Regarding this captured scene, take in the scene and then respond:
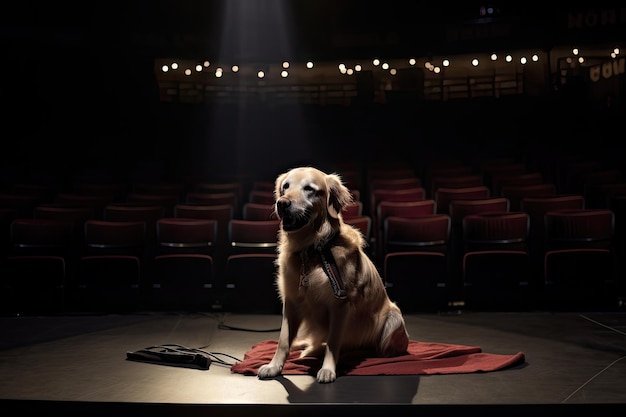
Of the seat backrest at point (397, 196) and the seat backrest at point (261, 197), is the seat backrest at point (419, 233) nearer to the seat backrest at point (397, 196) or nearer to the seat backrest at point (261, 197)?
the seat backrest at point (397, 196)

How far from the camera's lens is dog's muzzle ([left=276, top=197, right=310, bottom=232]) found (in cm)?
270

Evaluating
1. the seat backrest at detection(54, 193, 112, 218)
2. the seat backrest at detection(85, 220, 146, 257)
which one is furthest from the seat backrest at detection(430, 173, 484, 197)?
the seat backrest at detection(54, 193, 112, 218)

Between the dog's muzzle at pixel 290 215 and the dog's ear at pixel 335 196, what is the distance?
157 mm

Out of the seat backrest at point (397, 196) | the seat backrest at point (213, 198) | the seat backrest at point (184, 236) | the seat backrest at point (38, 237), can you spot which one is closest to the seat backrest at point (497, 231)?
the seat backrest at point (397, 196)

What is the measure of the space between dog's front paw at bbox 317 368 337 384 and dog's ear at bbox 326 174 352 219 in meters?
0.64

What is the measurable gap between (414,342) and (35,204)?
4230 millimetres

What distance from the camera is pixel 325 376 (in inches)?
108

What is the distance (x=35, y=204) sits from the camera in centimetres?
629

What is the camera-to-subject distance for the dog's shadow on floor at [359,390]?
8.11 feet

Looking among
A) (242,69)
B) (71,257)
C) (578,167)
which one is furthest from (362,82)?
(71,257)

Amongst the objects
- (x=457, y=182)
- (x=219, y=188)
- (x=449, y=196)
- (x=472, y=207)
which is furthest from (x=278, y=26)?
(x=472, y=207)

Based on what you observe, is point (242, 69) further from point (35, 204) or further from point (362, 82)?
point (35, 204)

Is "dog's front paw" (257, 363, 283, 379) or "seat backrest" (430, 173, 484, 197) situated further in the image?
"seat backrest" (430, 173, 484, 197)

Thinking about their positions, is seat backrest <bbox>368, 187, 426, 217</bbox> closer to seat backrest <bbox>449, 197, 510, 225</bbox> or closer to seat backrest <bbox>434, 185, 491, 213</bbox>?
seat backrest <bbox>434, 185, 491, 213</bbox>
